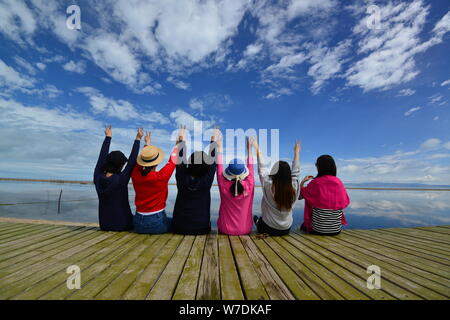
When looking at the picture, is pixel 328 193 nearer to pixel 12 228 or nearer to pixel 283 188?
pixel 283 188

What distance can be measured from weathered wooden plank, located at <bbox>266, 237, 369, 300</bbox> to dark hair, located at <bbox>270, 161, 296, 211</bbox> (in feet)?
2.66

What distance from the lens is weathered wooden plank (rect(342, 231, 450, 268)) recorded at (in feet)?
10.2

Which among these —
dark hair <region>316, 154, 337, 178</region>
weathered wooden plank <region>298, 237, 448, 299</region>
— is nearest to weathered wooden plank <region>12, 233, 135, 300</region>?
weathered wooden plank <region>298, 237, 448, 299</region>

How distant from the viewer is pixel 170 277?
2.27 m

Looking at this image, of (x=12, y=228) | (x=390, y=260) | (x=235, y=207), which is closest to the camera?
(x=390, y=260)

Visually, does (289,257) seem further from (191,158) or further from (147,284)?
(191,158)

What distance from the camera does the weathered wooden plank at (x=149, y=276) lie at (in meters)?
1.90

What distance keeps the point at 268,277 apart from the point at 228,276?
497mm

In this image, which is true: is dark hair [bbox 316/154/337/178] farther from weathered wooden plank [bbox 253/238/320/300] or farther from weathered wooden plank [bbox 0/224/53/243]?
weathered wooden plank [bbox 0/224/53/243]

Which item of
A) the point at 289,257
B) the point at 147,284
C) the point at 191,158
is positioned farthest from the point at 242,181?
the point at 147,284

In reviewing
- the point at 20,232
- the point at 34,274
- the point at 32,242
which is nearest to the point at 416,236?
the point at 34,274

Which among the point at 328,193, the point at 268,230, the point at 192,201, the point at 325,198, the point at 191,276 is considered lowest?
the point at 191,276

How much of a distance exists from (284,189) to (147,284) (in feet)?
9.24

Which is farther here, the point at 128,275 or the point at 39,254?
the point at 39,254
